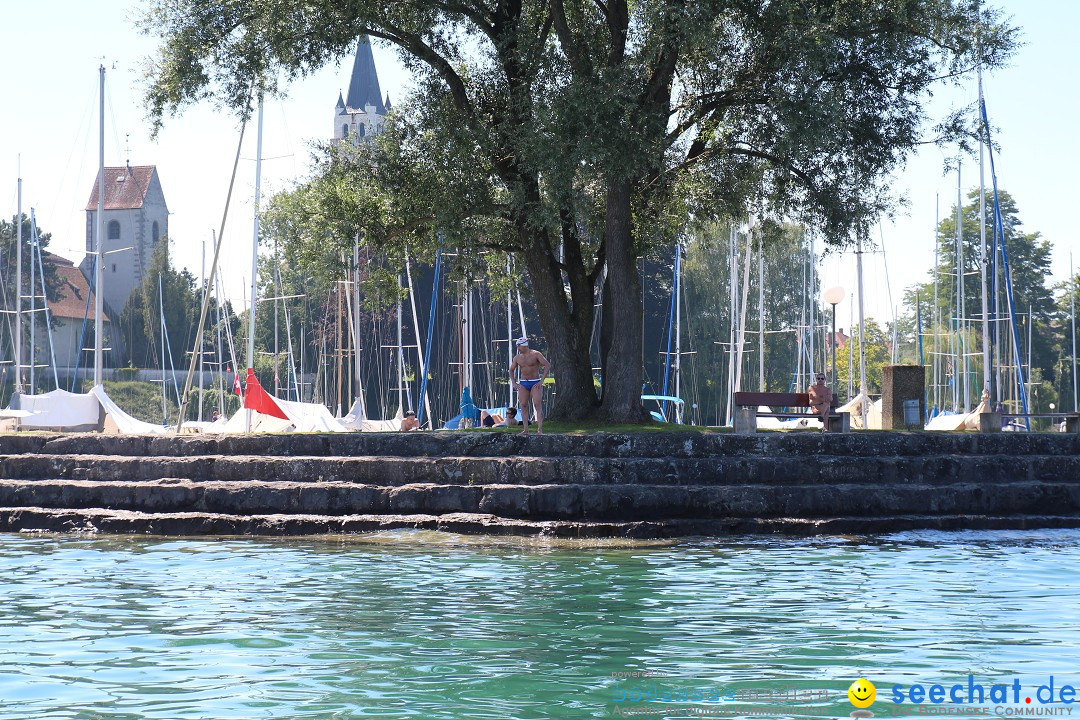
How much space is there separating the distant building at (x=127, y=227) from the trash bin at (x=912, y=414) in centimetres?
9310

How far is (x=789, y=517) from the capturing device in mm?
17859

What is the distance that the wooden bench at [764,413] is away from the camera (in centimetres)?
2031

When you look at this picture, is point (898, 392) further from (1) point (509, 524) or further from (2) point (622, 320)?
(1) point (509, 524)

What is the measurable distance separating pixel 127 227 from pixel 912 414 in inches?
3988

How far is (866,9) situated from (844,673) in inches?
678

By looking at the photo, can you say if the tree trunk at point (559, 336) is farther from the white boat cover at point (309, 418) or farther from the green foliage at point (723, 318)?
the green foliage at point (723, 318)

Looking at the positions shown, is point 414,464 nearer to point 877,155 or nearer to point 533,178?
point 533,178

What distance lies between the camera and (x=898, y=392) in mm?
24844

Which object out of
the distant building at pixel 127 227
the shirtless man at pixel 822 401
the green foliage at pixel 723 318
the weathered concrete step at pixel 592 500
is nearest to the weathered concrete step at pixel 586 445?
the weathered concrete step at pixel 592 500

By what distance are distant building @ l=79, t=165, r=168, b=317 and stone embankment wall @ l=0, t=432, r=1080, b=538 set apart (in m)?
91.5

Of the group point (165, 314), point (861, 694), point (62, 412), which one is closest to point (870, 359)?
point (165, 314)

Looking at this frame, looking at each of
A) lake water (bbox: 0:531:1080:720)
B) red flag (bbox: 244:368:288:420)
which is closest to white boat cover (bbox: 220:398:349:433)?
red flag (bbox: 244:368:288:420)

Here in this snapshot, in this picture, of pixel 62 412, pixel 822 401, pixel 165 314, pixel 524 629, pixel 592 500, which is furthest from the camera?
pixel 165 314

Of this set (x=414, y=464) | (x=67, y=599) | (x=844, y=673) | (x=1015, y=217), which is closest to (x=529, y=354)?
(x=414, y=464)
